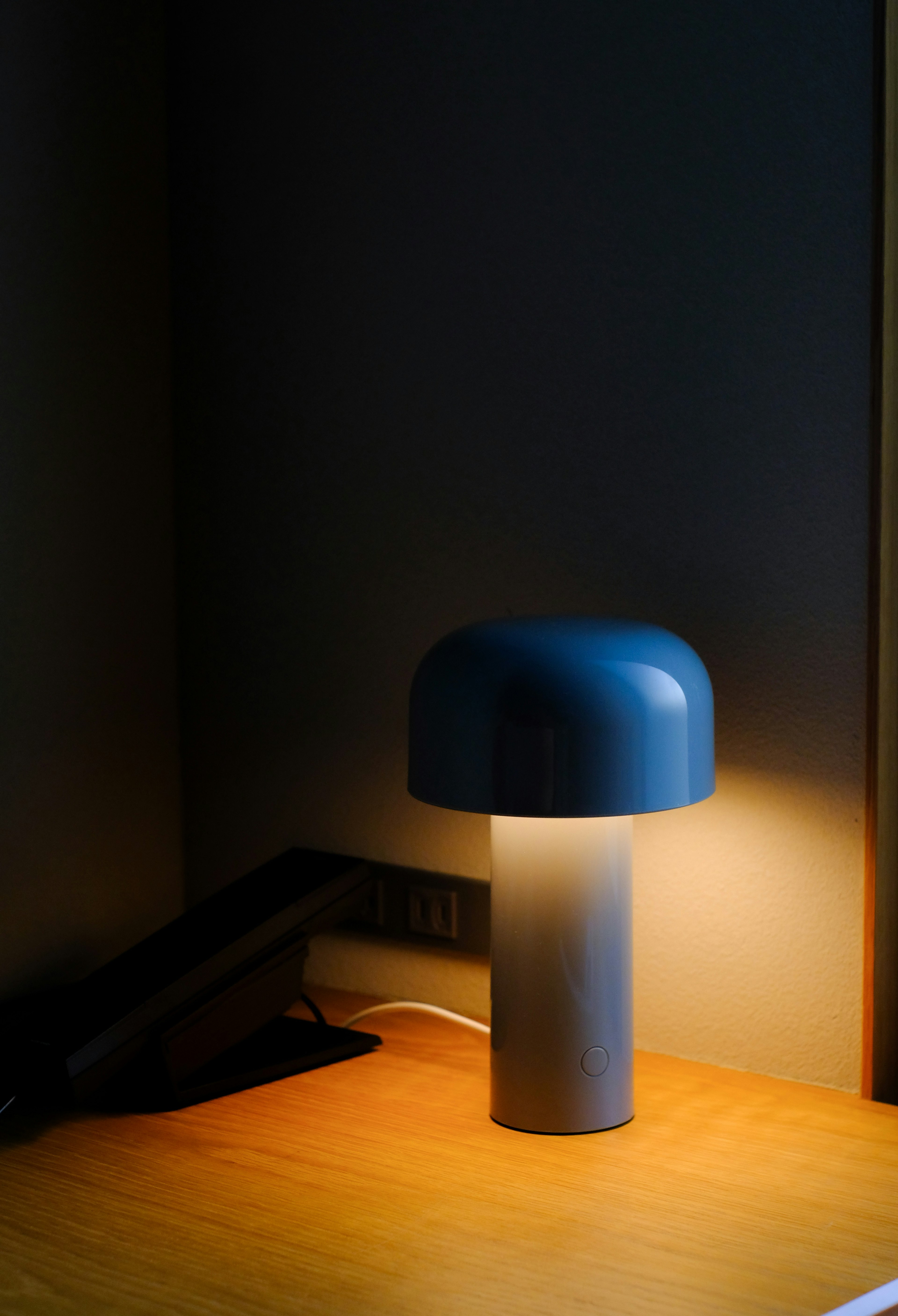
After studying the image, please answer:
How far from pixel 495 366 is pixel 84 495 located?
0.49 meters

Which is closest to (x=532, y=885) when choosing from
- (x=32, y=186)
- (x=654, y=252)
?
(x=654, y=252)

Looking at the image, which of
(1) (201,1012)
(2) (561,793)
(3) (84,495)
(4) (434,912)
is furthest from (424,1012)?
(3) (84,495)

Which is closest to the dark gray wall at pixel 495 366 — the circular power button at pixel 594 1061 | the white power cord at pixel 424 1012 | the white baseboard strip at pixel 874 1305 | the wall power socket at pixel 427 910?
the wall power socket at pixel 427 910

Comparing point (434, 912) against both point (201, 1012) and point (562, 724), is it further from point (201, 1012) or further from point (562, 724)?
point (562, 724)

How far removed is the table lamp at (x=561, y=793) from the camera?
855 mm

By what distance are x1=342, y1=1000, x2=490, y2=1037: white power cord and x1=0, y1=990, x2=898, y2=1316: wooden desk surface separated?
0.23 ft

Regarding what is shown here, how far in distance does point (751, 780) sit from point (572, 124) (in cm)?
67

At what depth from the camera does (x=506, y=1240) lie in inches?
32.8

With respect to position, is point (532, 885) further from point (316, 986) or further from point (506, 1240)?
point (316, 986)

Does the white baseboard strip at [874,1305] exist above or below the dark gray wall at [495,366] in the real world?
below

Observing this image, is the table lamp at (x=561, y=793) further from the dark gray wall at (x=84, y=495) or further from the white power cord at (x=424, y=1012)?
the dark gray wall at (x=84, y=495)

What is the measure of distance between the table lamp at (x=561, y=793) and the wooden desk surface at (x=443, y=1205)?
0.06 m

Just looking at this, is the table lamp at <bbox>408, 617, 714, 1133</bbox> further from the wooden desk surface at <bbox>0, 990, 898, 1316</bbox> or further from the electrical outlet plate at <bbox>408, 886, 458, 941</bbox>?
the electrical outlet plate at <bbox>408, 886, 458, 941</bbox>

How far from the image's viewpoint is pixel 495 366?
3.96 ft
